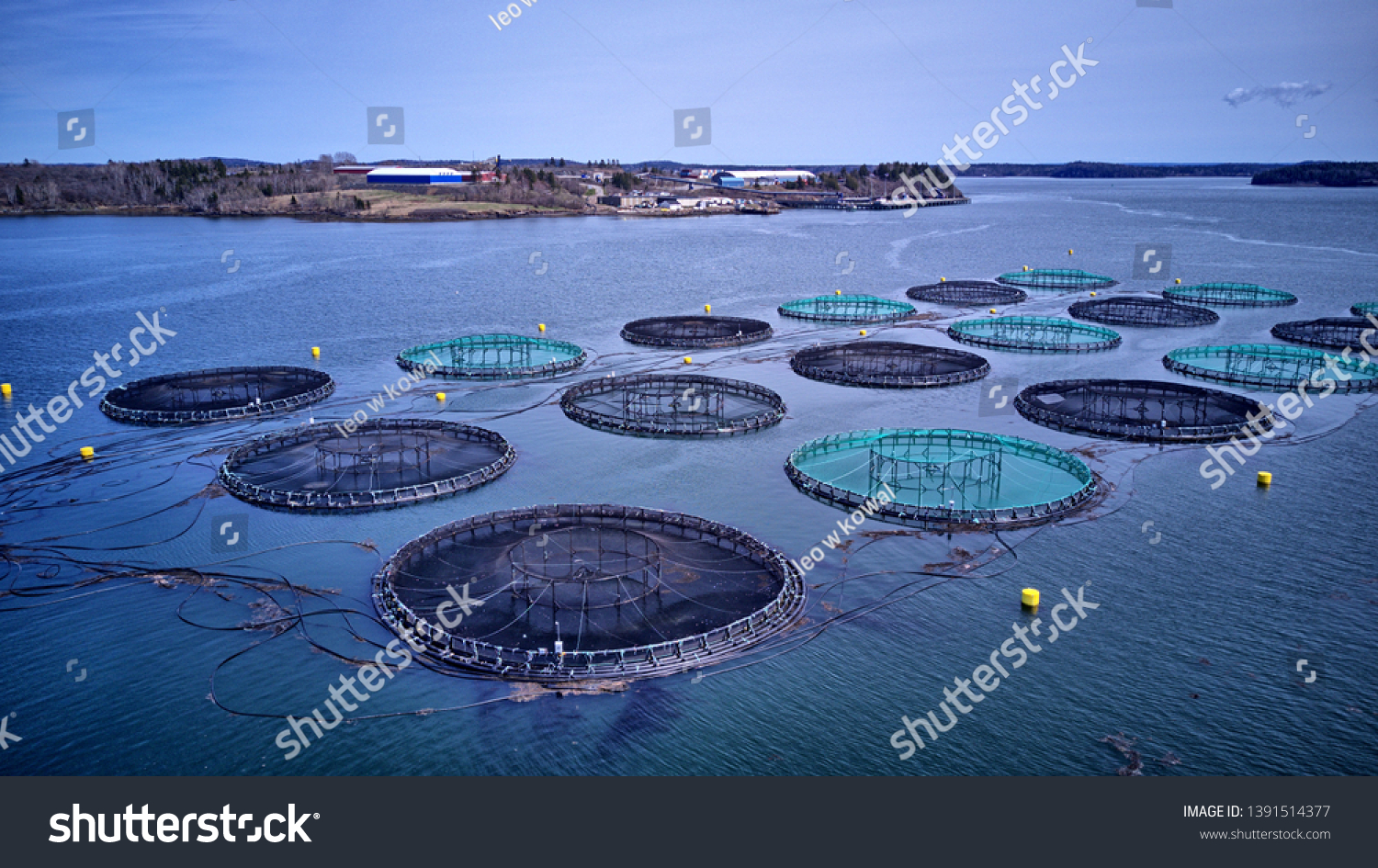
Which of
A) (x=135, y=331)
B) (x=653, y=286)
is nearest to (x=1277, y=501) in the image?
(x=653, y=286)

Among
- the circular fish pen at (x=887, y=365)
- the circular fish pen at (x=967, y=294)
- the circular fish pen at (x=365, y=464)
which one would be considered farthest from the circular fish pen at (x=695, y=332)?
the circular fish pen at (x=365, y=464)

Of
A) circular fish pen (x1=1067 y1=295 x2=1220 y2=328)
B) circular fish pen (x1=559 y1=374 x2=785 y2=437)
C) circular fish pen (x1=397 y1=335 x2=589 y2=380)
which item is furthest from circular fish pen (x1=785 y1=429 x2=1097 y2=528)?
circular fish pen (x1=1067 y1=295 x2=1220 y2=328)

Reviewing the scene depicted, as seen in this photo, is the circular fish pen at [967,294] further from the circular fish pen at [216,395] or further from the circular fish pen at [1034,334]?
the circular fish pen at [216,395]

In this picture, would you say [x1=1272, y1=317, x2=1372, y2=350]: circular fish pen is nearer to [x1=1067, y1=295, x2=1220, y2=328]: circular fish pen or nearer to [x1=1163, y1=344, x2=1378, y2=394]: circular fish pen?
[x1=1163, y1=344, x2=1378, y2=394]: circular fish pen

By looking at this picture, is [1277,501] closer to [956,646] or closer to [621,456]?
[956,646]

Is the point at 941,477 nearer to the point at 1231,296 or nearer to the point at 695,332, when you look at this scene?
the point at 695,332
